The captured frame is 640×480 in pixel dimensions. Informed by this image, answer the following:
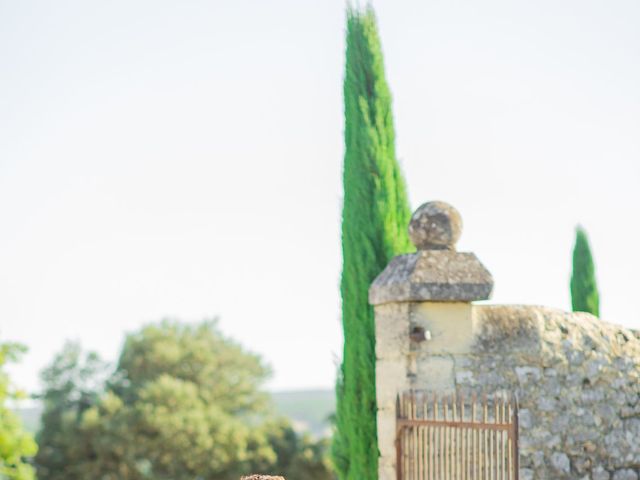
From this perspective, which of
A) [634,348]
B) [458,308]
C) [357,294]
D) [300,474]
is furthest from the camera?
[300,474]

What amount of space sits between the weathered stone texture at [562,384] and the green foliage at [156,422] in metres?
16.6

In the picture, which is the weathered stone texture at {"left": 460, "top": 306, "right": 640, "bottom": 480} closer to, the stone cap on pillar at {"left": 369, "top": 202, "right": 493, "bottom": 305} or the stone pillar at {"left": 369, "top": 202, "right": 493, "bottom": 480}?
the stone pillar at {"left": 369, "top": 202, "right": 493, "bottom": 480}

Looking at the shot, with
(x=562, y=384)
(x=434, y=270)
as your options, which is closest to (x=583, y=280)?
(x=562, y=384)

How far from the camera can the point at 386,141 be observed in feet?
34.4

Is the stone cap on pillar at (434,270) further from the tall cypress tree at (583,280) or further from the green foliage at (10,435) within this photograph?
the tall cypress tree at (583,280)

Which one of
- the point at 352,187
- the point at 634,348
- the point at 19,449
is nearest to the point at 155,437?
the point at 19,449

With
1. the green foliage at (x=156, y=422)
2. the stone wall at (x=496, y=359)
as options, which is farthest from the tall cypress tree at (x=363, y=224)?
the green foliage at (x=156, y=422)

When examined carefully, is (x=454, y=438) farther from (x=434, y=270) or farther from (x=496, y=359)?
(x=434, y=270)

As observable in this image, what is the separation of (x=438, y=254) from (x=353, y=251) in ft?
7.17

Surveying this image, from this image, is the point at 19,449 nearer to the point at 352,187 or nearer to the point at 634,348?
the point at 352,187

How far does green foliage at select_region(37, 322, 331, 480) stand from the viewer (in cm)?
2425

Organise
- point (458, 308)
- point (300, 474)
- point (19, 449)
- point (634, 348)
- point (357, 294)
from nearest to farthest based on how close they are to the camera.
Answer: point (458, 308), point (634, 348), point (357, 294), point (19, 449), point (300, 474)

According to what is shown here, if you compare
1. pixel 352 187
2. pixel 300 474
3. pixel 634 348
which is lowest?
pixel 300 474

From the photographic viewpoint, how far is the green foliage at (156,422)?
24.2 meters
